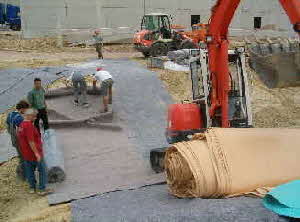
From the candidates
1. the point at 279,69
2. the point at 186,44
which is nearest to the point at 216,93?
the point at 279,69

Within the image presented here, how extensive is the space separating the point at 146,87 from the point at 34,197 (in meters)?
8.61

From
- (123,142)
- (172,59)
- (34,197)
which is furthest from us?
(172,59)

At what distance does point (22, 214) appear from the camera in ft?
25.3

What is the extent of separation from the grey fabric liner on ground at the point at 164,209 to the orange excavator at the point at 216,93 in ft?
5.12

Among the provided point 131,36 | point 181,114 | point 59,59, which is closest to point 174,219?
point 181,114

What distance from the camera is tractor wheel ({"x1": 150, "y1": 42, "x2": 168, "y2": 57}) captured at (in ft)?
76.3

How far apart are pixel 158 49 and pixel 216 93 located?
15163 millimetres

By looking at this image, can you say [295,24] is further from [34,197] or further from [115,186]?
[34,197]

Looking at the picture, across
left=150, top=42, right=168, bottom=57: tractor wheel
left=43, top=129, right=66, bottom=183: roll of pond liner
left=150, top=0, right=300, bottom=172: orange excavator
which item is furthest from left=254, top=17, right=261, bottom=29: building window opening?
left=43, top=129, right=66, bottom=183: roll of pond liner

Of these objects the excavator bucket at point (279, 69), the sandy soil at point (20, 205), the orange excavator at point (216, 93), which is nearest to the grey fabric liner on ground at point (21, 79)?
the sandy soil at point (20, 205)

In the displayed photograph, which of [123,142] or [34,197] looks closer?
[34,197]

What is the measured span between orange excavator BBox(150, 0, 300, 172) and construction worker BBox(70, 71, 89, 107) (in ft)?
17.6

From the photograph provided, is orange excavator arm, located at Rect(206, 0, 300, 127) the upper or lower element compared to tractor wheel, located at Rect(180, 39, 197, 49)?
lower

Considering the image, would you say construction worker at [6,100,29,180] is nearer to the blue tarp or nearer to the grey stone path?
the grey stone path
